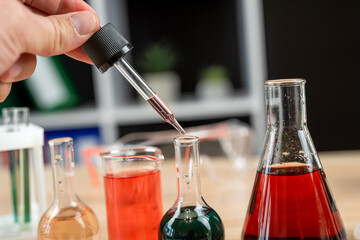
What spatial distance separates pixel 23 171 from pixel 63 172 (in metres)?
0.15

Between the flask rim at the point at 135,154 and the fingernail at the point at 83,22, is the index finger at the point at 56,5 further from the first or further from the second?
the flask rim at the point at 135,154

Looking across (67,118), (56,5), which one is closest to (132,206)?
(56,5)

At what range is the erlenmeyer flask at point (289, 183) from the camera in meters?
0.50

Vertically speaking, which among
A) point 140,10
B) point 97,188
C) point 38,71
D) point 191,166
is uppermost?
point 140,10

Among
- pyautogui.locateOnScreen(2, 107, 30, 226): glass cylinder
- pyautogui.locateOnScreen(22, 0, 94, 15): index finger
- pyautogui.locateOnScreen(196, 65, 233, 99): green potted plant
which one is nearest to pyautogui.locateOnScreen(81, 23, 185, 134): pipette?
pyautogui.locateOnScreen(22, 0, 94, 15): index finger

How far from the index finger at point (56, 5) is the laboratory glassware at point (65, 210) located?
21 cm

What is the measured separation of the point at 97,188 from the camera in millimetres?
1082

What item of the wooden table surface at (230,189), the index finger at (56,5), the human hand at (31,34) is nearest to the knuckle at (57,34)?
the human hand at (31,34)

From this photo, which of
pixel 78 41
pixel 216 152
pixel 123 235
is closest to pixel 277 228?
pixel 123 235

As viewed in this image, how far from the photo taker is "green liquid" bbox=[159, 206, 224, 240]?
0.50 meters

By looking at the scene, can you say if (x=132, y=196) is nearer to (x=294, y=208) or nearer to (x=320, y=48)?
(x=294, y=208)

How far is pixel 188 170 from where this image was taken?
0.52 metres

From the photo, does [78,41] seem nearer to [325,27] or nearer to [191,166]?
[191,166]

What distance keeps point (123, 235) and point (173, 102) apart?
72.7 inches
